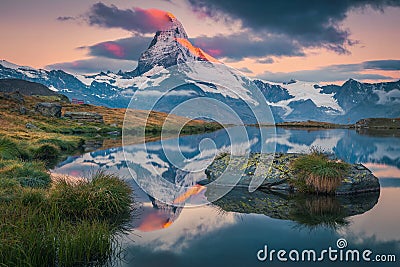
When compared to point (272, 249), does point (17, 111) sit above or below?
above

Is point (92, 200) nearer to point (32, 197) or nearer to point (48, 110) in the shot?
point (32, 197)

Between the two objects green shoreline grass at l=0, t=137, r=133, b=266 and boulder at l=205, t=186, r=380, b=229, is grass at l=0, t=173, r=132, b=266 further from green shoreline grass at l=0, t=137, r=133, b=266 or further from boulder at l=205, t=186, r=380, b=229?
boulder at l=205, t=186, r=380, b=229

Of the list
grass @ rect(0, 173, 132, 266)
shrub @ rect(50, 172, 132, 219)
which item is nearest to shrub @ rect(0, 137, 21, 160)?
grass @ rect(0, 173, 132, 266)

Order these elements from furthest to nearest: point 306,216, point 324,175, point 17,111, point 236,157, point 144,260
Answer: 1. point 17,111
2. point 236,157
3. point 324,175
4. point 306,216
5. point 144,260

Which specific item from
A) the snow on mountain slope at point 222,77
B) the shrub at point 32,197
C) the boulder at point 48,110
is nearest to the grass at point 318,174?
the snow on mountain slope at point 222,77

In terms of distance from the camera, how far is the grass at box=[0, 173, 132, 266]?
887 centimetres

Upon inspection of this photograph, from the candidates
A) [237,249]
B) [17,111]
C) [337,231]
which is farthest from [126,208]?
[17,111]

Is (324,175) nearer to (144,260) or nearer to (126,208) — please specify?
(126,208)

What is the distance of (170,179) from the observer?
24516 mm

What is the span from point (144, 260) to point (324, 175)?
38.2 feet

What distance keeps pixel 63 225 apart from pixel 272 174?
1318 centimetres

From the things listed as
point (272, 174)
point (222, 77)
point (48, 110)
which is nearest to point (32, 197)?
point (272, 174)

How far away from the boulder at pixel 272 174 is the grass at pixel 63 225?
26.3ft

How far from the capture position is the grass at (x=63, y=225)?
8.87 meters
